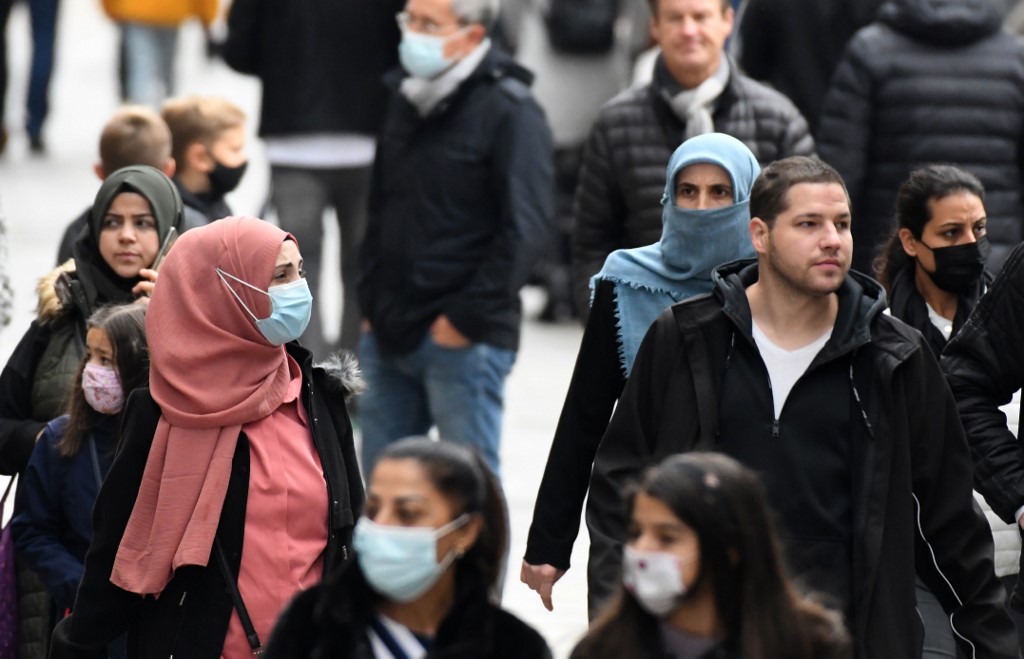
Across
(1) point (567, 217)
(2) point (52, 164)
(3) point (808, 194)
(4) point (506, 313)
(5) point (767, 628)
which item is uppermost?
(3) point (808, 194)

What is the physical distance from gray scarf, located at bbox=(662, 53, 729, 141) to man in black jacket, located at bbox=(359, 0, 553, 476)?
67 centimetres

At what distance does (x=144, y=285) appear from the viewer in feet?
20.2

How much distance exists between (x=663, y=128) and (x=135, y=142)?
1.75 metres

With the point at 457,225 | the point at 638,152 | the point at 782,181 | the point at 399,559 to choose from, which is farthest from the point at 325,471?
the point at 457,225

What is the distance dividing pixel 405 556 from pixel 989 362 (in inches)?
78.0

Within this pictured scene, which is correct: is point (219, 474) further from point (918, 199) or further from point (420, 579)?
point (918, 199)

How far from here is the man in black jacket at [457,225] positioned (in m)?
7.90

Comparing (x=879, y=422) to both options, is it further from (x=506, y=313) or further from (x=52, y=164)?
(x=52, y=164)

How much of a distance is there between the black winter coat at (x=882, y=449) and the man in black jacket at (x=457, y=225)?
2841 mm

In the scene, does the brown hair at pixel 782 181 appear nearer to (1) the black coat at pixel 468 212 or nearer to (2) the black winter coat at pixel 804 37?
(1) the black coat at pixel 468 212

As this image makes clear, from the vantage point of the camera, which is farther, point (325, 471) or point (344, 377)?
point (344, 377)

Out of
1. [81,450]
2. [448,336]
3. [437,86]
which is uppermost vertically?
[437,86]

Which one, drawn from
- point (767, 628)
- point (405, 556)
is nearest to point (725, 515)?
point (767, 628)

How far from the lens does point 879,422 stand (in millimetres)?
4879
